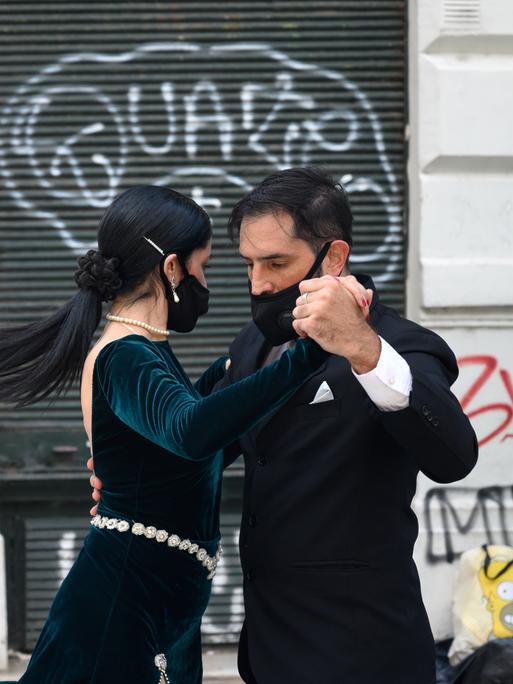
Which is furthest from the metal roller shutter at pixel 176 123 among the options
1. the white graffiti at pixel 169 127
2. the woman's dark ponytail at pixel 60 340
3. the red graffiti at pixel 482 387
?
the woman's dark ponytail at pixel 60 340

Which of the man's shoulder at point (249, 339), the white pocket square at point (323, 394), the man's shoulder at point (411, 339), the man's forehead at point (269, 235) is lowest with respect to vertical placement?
the man's shoulder at point (249, 339)

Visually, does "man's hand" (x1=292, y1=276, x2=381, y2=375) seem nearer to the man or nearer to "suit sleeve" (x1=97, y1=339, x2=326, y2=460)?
"suit sleeve" (x1=97, y1=339, x2=326, y2=460)

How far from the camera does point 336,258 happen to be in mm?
2602

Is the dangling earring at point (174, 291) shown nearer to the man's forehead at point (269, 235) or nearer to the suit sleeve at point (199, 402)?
the man's forehead at point (269, 235)

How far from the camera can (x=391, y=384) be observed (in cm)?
221

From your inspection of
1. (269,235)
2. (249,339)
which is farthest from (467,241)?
→ (269,235)

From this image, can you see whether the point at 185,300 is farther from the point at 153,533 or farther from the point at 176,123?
the point at 176,123

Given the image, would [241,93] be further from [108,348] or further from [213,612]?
[108,348]

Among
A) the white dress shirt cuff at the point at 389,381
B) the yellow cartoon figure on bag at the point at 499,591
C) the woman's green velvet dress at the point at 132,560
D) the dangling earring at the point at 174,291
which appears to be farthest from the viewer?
the yellow cartoon figure on bag at the point at 499,591

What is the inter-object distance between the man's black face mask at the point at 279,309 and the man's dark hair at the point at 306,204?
0.05 meters

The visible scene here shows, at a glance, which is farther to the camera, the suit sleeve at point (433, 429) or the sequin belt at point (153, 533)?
the sequin belt at point (153, 533)

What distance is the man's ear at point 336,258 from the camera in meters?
2.58

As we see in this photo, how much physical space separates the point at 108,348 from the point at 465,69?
3.01m

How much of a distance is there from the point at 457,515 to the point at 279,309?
2706mm
